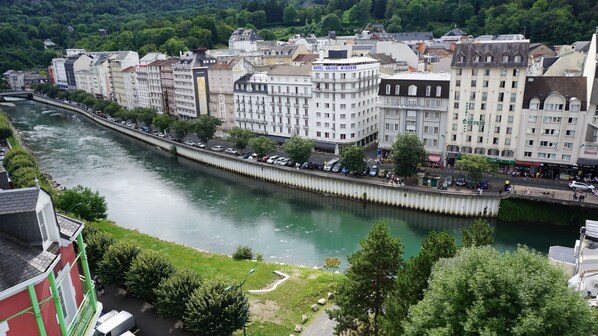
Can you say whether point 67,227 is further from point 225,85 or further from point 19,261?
point 225,85

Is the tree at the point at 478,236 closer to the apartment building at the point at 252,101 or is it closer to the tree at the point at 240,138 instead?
the tree at the point at 240,138

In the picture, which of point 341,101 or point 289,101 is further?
point 289,101

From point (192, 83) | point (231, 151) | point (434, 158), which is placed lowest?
point (231, 151)

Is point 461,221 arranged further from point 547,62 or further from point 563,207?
point 547,62

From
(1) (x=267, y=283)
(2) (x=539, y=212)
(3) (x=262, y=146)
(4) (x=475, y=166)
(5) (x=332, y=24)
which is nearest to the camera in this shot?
(1) (x=267, y=283)

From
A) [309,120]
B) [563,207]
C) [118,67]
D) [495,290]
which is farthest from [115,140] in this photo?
[495,290]

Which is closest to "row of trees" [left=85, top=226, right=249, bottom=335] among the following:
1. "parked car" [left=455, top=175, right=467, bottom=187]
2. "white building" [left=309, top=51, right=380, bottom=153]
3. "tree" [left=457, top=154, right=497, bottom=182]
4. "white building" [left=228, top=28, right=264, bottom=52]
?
"tree" [left=457, top=154, right=497, bottom=182]

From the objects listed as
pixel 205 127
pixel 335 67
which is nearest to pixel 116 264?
pixel 335 67

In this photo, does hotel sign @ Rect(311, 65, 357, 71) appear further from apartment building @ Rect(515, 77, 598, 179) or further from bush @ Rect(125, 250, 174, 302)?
bush @ Rect(125, 250, 174, 302)
